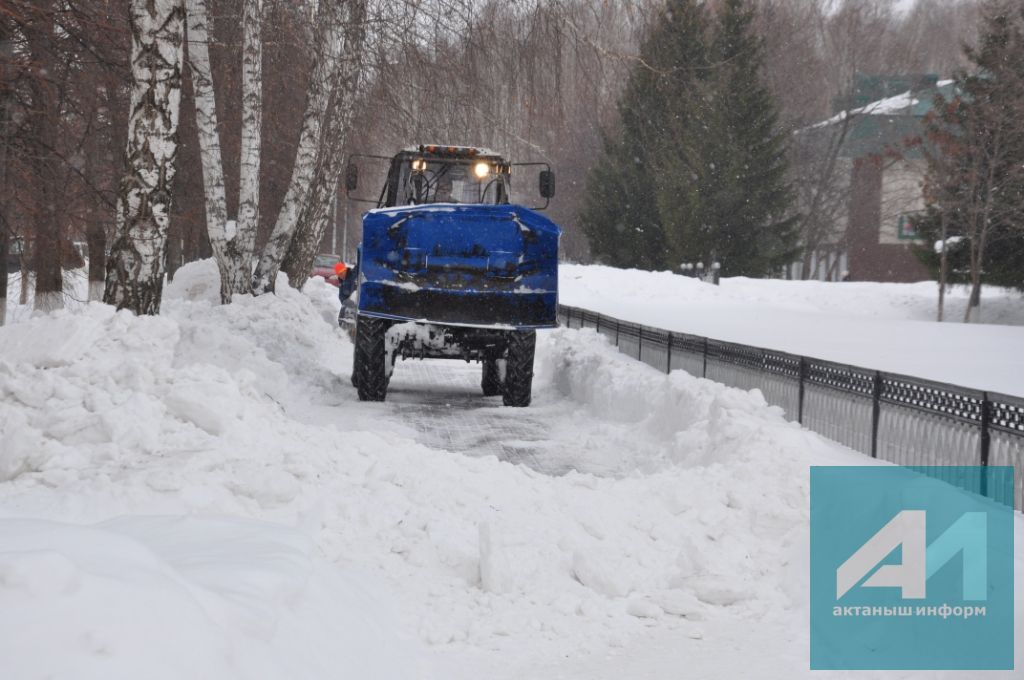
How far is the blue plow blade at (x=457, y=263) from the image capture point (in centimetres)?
1284

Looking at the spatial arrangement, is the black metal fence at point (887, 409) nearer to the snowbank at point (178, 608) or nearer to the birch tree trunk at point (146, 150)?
the snowbank at point (178, 608)

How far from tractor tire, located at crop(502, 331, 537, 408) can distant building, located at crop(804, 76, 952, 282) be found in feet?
135

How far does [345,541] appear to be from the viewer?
6.11 meters

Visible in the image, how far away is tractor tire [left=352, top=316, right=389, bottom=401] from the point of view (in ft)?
44.8

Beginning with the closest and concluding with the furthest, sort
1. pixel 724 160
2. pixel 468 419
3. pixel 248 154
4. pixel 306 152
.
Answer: pixel 468 419 → pixel 248 154 → pixel 306 152 → pixel 724 160

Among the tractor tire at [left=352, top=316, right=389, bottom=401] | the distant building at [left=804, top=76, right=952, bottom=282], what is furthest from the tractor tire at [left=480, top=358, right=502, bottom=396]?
the distant building at [left=804, top=76, right=952, bottom=282]

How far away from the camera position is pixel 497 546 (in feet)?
19.2

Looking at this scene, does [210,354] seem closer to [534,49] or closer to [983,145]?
[534,49]

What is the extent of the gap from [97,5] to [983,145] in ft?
83.8

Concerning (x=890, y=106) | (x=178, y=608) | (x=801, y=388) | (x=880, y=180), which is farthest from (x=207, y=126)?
(x=890, y=106)

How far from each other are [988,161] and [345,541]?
2970 cm

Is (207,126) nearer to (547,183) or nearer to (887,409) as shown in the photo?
(547,183)

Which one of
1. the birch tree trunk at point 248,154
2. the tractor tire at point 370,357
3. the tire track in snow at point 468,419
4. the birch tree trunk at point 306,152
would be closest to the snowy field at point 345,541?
the tire track in snow at point 468,419

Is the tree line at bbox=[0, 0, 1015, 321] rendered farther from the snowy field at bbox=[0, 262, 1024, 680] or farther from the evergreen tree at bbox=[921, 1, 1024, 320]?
the evergreen tree at bbox=[921, 1, 1024, 320]
